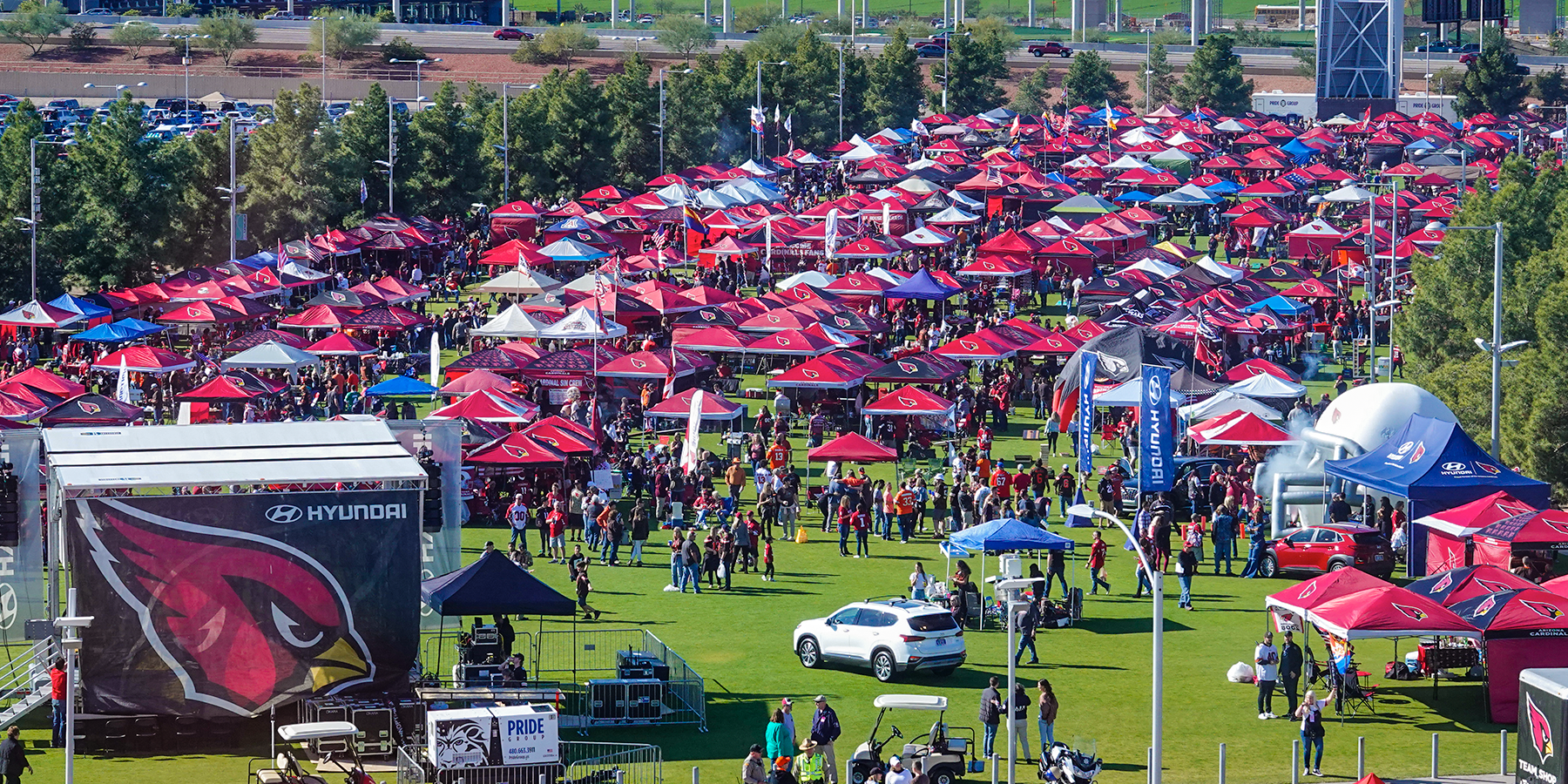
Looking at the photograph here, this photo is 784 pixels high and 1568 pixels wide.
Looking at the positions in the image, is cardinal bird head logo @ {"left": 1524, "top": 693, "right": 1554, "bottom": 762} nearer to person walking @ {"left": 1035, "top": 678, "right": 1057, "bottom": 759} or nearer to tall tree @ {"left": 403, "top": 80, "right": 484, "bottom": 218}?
person walking @ {"left": 1035, "top": 678, "right": 1057, "bottom": 759}

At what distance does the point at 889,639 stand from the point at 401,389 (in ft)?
69.2

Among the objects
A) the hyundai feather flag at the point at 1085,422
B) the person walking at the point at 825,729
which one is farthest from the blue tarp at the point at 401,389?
the person walking at the point at 825,729

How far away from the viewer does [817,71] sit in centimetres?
11512

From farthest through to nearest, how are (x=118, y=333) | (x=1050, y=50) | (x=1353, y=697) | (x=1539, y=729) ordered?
(x=1050, y=50)
(x=118, y=333)
(x=1353, y=697)
(x=1539, y=729)

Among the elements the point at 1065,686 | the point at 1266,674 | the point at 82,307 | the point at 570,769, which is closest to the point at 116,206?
the point at 82,307

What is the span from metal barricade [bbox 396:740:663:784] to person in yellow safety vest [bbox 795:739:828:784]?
6.08 ft

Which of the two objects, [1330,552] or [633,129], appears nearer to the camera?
[1330,552]

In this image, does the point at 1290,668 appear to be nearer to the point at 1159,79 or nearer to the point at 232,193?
the point at 232,193

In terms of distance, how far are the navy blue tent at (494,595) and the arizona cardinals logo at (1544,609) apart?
1265cm

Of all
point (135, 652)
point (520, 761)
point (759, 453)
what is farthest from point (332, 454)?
Answer: point (759, 453)

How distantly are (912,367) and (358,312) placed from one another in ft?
53.7

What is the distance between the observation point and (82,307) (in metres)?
55.7

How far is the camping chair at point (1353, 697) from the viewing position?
2711 centimetres

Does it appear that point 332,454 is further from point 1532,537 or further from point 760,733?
point 1532,537
